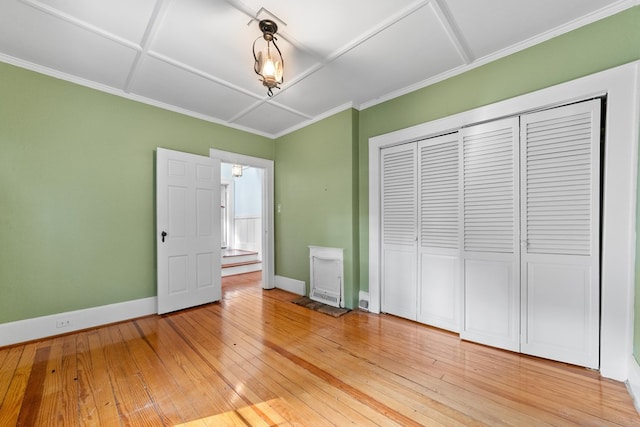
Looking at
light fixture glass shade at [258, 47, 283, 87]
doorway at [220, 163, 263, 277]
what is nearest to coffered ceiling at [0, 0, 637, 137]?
light fixture glass shade at [258, 47, 283, 87]

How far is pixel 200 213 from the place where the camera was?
3650 mm

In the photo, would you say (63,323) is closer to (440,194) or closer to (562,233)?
(440,194)

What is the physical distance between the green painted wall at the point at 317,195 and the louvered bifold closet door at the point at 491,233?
1.34 m

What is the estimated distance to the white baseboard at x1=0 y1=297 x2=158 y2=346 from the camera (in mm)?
2469

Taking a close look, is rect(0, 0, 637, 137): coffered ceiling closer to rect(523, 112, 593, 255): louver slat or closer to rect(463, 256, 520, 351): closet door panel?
rect(523, 112, 593, 255): louver slat

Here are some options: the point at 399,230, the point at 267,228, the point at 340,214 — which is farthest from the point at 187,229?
the point at 399,230

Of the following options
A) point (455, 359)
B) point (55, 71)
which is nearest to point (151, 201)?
point (55, 71)

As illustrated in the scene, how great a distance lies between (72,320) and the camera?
2.76m

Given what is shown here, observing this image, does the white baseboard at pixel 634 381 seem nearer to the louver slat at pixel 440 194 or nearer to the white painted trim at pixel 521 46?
the louver slat at pixel 440 194

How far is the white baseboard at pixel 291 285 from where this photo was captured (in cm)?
405

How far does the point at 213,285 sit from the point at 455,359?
3148 mm

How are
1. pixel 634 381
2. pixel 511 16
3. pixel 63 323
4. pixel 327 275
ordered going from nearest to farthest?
pixel 634 381 < pixel 511 16 < pixel 63 323 < pixel 327 275

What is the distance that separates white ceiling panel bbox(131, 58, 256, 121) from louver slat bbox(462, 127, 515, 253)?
8.72 feet

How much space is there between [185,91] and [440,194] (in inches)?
127
